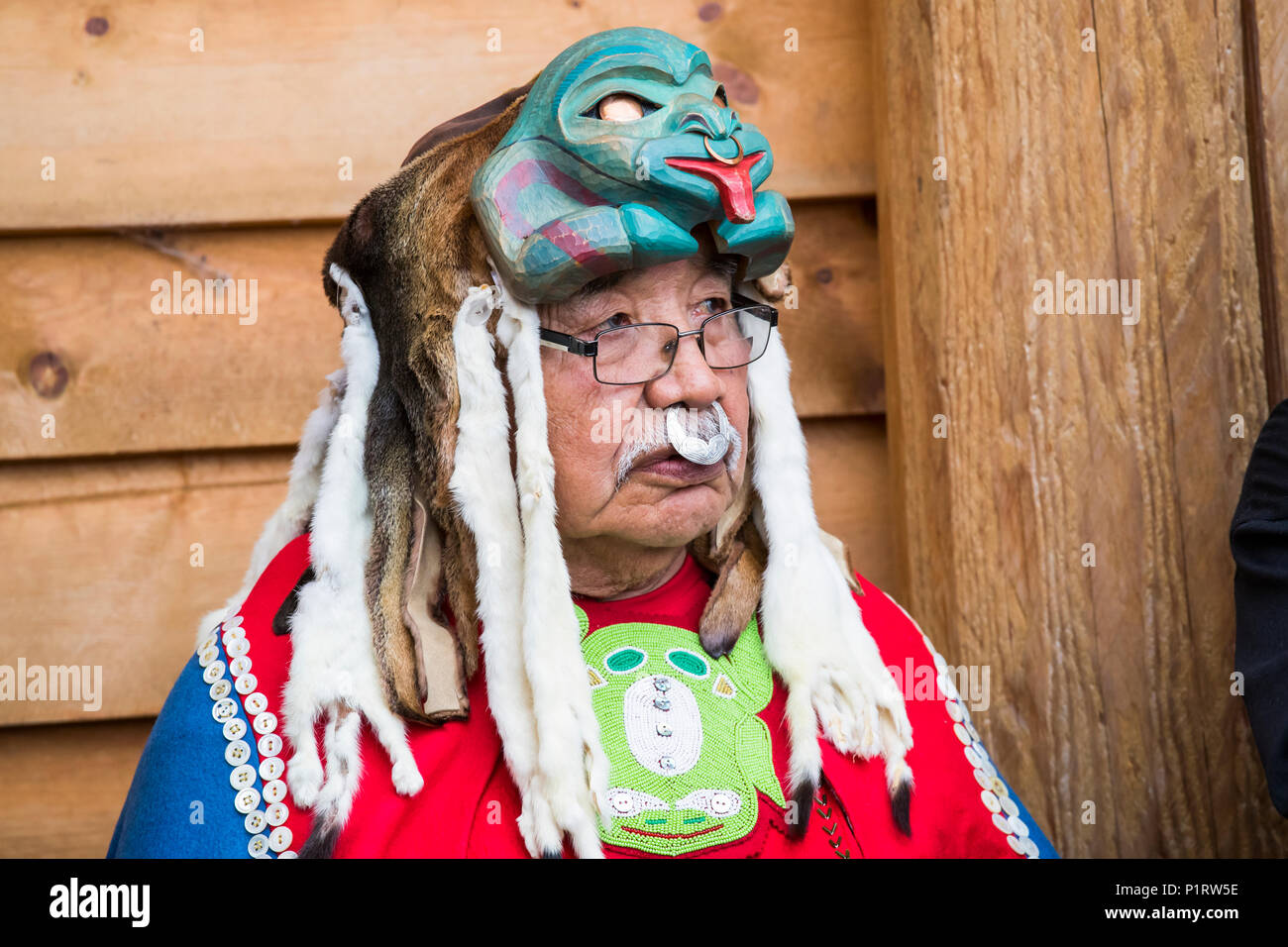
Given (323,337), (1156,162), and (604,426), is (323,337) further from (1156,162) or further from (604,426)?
(1156,162)

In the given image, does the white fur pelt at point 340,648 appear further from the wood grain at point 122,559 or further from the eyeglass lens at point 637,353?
the wood grain at point 122,559

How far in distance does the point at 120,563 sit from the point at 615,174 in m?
1.18

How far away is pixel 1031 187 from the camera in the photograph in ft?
6.02

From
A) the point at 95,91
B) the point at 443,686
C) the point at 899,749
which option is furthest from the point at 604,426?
the point at 95,91

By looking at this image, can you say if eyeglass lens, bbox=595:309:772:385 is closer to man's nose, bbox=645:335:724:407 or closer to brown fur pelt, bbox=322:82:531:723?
man's nose, bbox=645:335:724:407

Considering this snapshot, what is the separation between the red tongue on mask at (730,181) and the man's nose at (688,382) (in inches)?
7.0

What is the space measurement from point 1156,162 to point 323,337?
146cm

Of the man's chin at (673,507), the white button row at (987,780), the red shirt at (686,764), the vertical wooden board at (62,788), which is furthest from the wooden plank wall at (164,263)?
the white button row at (987,780)

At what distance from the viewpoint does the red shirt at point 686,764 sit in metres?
1.37

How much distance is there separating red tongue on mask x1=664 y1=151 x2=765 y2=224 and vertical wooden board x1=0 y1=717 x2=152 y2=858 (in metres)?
1.38

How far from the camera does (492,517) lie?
4.82 ft

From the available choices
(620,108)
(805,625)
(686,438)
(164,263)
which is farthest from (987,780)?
(164,263)

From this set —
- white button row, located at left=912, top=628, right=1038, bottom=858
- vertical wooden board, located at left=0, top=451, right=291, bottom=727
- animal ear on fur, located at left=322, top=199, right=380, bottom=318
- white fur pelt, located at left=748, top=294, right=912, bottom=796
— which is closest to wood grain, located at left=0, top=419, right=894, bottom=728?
vertical wooden board, located at left=0, top=451, right=291, bottom=727

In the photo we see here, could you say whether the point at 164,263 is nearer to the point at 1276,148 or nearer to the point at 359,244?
the point at 359,244
